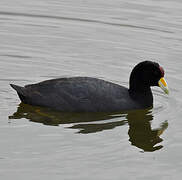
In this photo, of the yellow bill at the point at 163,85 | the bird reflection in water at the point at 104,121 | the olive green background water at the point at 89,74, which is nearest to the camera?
the olive green background water at the point at 89,74

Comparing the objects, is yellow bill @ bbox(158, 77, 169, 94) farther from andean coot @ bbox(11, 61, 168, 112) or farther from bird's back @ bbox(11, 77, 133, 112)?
bird's back @ bbox(11, 77, 133, 112)

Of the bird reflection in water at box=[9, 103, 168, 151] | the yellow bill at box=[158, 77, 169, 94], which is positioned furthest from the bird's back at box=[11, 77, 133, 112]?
the yellow bill at box=[158, 77, 169, 94]

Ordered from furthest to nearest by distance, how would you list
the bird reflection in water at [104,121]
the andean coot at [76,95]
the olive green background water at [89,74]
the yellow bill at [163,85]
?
the yellow bill at [163,85] < the andean coot at [76,95] < the bird reflection in water at [104,121] < the olive green background water at [89,74]

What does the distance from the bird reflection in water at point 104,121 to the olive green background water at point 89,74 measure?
0.02 m

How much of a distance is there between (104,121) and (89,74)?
94.5 inches

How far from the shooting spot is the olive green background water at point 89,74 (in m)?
10.5

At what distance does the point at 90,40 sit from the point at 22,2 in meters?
3.56

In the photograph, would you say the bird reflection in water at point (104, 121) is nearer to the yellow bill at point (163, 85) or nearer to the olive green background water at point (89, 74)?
the olive green background water at point (89, 74)

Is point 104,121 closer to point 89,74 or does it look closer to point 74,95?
point 74,95

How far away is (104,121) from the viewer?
12.7 meters

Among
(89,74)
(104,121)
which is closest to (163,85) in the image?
(104,121)

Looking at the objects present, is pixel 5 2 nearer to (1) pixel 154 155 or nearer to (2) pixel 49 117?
(2) pixel 49 117

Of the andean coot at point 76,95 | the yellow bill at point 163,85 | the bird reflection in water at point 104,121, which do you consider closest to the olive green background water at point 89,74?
the bird reflection in water at point 104,121

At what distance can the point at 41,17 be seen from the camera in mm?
18438
